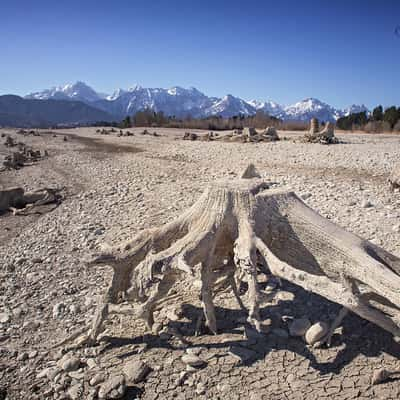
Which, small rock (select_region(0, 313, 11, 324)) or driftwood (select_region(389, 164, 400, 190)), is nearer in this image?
small rock (select_region(0, 313, 11, 324))

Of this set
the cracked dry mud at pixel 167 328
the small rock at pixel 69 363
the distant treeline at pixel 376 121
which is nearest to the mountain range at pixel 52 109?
the distant treeline at pixel 376 121

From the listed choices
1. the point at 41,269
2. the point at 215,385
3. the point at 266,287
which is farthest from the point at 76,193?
the point at 215,385

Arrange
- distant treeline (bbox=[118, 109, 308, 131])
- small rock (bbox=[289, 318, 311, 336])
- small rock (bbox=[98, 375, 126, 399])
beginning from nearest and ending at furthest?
1. small rock (bbox=[98, 375, 126, 399])
2. small rock (bbox=[289, 318, 311, 336])
3. distant treeline (bbox=[118, 109, 308, 131])

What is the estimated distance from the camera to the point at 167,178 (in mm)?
12750

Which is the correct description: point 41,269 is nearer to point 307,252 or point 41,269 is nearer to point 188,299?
point 188,299

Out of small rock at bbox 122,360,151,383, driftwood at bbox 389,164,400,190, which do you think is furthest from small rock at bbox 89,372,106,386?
driftwood at bbox 389,164,400,190

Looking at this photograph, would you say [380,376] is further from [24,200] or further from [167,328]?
[24,200]

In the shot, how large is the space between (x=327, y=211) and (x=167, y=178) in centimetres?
648

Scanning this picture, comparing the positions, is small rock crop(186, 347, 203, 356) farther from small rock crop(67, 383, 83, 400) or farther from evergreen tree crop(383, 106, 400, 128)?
evergreen tree crop(383, 106, 400, 128)

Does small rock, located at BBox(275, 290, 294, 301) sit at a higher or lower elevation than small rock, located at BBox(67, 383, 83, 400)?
higher

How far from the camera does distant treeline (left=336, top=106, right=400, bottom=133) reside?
30.4 metres

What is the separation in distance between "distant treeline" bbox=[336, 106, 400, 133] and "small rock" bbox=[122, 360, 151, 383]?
101 ft

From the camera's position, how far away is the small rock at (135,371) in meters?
3.54

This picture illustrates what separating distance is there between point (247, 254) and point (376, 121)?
3466 cm
